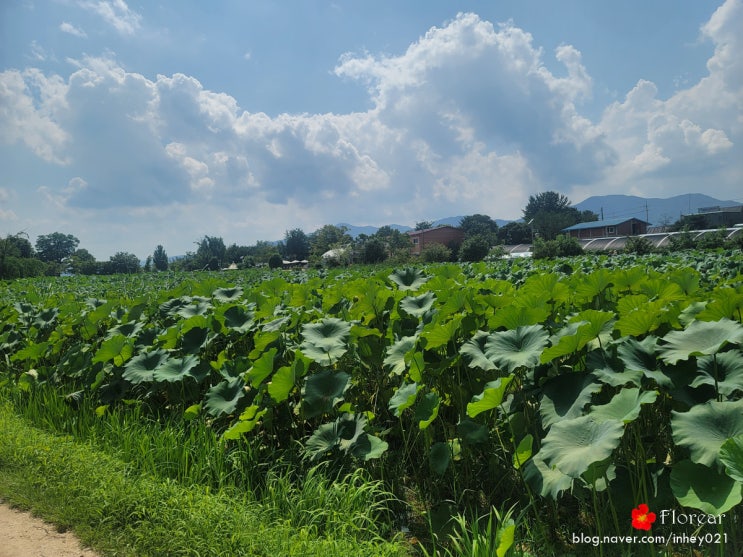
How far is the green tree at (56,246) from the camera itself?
359 ft

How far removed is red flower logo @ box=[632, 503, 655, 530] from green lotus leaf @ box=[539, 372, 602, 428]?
40 cm

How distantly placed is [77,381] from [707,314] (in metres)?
5.41

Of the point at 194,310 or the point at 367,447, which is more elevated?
the point at 194,310

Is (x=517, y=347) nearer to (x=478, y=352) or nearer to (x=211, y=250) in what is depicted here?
(x=478, y=352)

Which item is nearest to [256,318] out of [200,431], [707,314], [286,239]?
[200,431]

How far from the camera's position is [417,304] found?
3.60m

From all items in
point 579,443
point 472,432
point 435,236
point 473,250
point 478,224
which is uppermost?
point 478,224

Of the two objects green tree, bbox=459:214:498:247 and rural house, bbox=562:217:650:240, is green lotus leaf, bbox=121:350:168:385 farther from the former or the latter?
green tree, bbox=459:214:498:247

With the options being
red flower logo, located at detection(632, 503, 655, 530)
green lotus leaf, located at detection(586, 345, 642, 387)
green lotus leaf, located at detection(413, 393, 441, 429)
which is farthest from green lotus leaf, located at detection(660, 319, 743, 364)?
green lotus leaf, located at detection(413, 393, 441, 429)

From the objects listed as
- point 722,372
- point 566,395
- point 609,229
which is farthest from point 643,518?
point 609,229

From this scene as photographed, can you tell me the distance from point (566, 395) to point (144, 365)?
3.16 metres

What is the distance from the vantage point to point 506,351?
7.82 feet

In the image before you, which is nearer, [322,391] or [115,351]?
[322,391]

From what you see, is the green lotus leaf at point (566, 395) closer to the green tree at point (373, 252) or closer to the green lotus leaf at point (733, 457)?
the green lotus leaf at point (733, 457)
